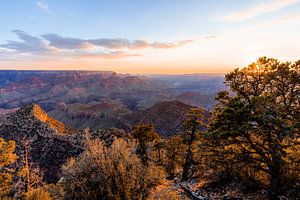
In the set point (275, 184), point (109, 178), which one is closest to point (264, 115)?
point (275, 184)

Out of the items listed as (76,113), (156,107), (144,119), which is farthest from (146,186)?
(76,113)

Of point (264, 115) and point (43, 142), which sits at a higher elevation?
point (264, 115)

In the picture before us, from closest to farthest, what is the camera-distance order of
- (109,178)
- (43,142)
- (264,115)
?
(109,178) < (264,115) < (43,142)

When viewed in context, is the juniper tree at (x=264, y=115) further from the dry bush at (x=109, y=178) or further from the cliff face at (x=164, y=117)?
the cliff face at (x=164, y=117)

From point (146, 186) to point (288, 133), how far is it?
6.54 metres

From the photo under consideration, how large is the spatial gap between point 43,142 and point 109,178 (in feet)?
179

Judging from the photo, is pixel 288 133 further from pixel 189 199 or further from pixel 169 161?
pixel 169 161

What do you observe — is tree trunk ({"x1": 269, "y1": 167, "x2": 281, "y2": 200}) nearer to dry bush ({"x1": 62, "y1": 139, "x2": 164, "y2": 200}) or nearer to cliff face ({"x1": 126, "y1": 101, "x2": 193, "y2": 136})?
dry bush ({"x1": 62, "y1": 139, "x2": 164, "y2": 200})

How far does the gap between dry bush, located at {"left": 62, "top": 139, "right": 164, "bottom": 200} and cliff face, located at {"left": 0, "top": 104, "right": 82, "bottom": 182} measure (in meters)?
41.1

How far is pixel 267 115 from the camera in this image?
9.86 m

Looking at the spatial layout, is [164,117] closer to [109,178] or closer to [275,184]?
[275,184]

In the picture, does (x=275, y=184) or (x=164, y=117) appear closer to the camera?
(x=275, y=184)

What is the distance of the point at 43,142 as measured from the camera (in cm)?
5481

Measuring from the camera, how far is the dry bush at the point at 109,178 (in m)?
7.66
